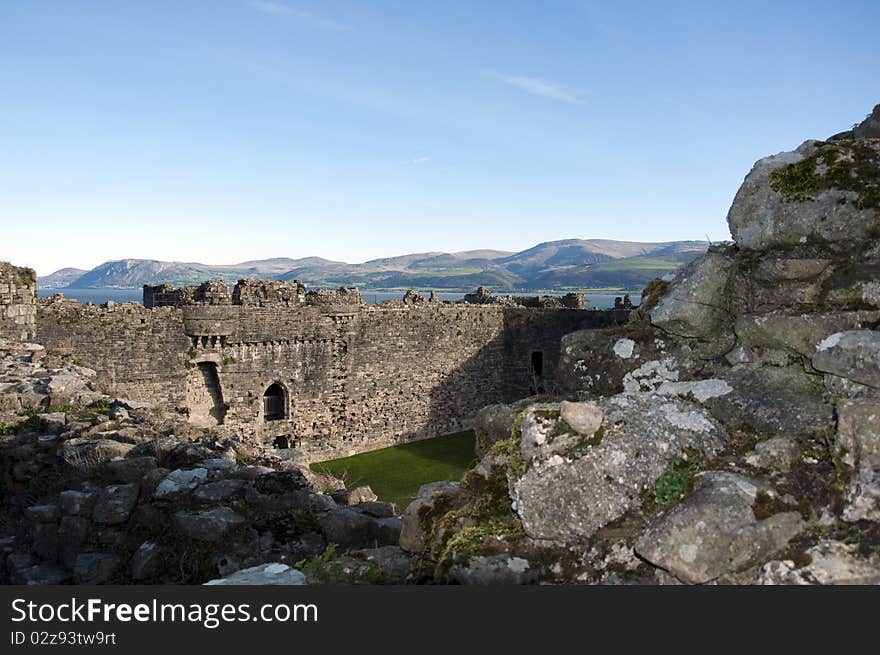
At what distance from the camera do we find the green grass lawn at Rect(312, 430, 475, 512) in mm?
21266

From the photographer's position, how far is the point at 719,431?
4844 millimetres

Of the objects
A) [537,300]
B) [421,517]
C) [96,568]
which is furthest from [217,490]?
[537,300]

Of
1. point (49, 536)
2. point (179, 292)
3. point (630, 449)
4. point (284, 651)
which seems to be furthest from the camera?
point (179, 292)

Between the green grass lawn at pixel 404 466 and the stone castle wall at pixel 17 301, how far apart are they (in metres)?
9.33

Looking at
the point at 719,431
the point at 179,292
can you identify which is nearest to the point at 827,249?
the point at 719,431

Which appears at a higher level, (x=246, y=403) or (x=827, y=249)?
(x=827, y=249)

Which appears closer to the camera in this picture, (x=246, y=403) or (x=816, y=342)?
(x=816, y=342)

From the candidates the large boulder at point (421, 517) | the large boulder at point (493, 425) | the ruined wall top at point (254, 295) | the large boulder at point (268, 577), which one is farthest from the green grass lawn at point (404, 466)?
the large boulder at point (268, 577)

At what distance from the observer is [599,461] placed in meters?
4.55

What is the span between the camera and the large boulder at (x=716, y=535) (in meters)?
3.87

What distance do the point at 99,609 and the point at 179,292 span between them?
18.1m

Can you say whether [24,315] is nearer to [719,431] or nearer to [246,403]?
[246,403]

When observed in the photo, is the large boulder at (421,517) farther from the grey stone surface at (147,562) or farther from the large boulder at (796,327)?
the grey stone surface at (147,562)

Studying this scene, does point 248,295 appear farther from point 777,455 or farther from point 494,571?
point 777,455
